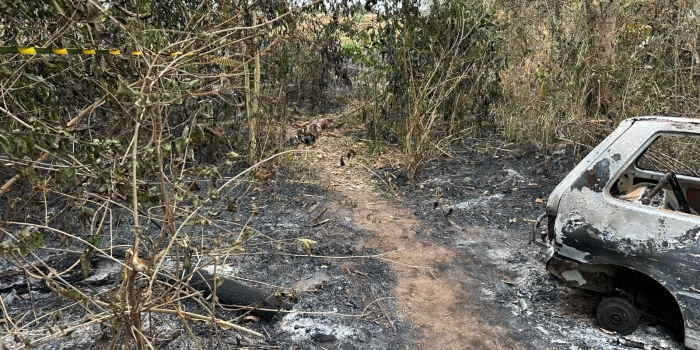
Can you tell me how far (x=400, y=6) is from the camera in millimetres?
8250

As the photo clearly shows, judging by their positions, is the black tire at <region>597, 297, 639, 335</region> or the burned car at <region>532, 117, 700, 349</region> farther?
the black tire at <region>597, 297, 639, 335</region>

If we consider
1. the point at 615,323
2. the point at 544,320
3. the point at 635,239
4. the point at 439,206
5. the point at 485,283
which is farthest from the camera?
the point at 439,206

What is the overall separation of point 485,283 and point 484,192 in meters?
2.38

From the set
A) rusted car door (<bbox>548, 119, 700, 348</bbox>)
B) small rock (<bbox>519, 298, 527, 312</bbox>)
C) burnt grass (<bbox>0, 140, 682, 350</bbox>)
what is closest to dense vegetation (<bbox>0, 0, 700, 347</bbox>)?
burnt grass (<bbox>0, 140, 682, 350</bbox>)

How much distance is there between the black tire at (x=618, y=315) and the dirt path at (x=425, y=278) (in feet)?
2.13

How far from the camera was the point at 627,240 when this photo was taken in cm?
352

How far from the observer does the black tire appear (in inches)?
148

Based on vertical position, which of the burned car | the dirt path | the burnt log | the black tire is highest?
the burned car

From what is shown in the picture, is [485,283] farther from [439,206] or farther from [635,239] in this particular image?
[439,206]

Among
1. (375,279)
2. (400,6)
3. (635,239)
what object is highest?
(400,6)

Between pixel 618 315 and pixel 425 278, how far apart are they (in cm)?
159

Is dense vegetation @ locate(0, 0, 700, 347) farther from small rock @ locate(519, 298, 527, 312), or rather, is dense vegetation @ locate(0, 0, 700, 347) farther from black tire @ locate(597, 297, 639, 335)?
black tire @ locate(597, 297, 639, 335)

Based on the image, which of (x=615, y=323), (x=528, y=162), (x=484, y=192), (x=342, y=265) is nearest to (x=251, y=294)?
(x=342, y=265)

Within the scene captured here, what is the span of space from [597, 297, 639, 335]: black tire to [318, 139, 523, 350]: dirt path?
25.6 inches
